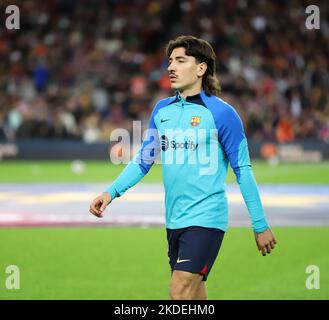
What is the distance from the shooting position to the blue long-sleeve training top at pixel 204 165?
6555 millimetres

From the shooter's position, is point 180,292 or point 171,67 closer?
point 180,292

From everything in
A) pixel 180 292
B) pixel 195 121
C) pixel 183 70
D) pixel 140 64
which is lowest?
pixel 180 292

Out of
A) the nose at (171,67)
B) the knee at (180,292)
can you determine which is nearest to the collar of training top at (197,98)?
the nose at (171,67)

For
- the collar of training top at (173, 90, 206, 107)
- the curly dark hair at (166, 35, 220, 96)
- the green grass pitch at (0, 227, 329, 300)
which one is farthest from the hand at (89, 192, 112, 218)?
the green grass pitch at (0, 227, 329, 300)

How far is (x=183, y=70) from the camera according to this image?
22.1 ft

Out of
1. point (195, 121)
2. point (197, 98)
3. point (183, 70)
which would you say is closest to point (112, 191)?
point (195, 121)

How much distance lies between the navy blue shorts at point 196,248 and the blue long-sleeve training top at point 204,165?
0.05 m

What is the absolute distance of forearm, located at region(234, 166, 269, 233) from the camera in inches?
256

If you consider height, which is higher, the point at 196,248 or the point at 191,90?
the point at 191,90

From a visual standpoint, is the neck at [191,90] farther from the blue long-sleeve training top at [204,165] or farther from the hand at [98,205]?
the hand at [98,205]

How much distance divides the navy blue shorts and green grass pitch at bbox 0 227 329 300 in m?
2.68

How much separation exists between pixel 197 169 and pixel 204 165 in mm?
58

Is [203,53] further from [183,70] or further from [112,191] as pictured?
[112,191]

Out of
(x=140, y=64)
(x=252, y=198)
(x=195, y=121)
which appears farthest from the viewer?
(x=140, y=64)
